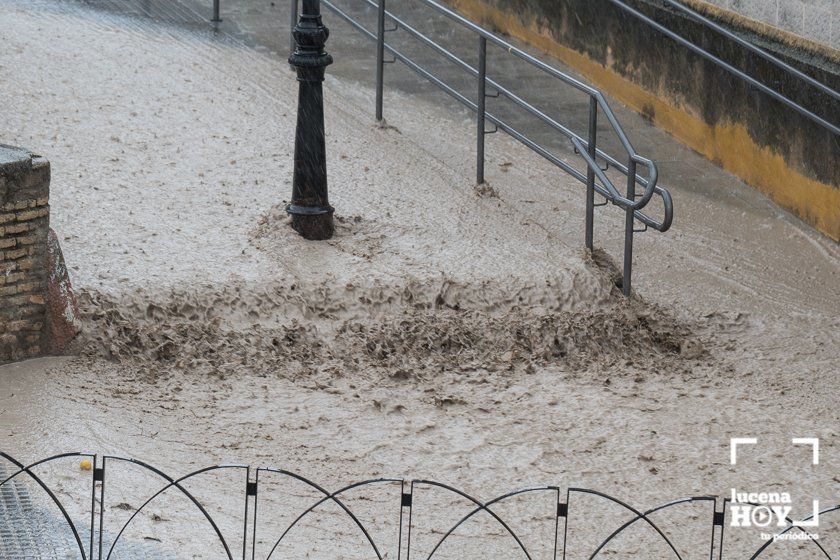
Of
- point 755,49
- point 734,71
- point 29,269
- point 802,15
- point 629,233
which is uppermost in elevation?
point 802,15

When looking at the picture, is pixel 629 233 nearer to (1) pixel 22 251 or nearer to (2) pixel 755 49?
(2) pixel 755 49

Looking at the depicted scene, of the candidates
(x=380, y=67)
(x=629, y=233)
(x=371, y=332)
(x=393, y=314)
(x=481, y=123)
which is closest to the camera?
(x=371, y=332)

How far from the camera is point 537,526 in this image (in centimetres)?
510

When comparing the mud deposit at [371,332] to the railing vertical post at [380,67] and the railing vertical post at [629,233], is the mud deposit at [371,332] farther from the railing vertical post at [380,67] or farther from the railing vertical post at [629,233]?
the railing vertical post at [380,67]

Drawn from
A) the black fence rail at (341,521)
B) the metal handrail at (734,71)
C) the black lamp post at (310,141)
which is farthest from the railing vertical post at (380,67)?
the black fence rail at (341,521)

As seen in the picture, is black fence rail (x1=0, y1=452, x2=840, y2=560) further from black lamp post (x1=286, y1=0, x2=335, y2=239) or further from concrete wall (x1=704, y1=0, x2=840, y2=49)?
concrete wall (x1=704, y1=0, x2=840, y2=49)

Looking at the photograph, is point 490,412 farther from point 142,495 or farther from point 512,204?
point 512,204

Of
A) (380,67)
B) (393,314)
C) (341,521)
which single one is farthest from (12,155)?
(380,67)

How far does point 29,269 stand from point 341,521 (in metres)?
1.88

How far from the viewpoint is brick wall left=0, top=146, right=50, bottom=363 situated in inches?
223

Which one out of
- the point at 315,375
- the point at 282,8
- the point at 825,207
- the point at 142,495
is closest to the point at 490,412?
the point at 315,375

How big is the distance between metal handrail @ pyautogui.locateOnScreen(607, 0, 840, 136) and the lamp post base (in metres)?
3.04

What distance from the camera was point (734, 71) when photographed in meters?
8.59

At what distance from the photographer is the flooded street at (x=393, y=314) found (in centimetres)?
558
